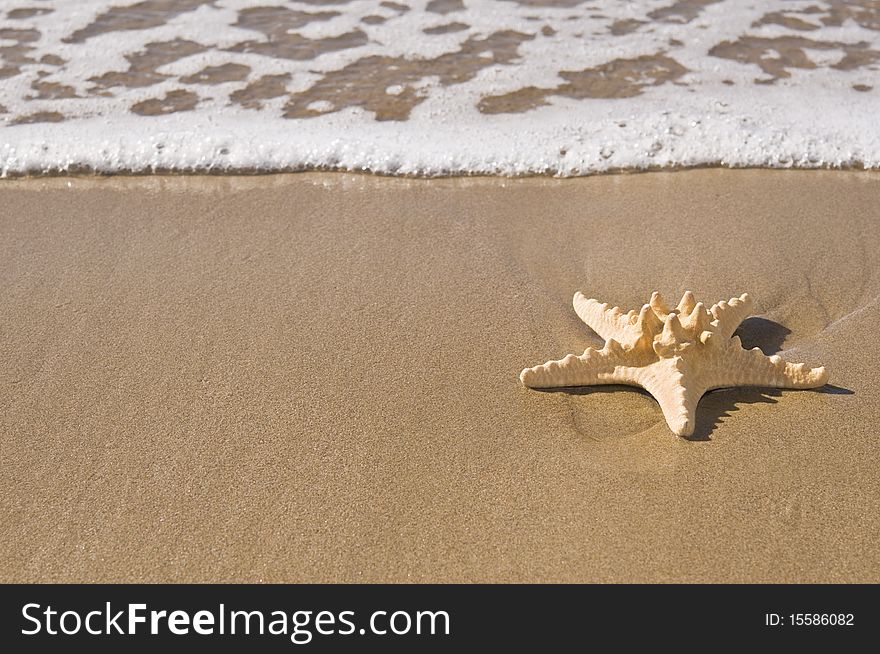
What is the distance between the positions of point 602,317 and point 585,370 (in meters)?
0.32

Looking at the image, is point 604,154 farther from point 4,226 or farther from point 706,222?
point 4,226

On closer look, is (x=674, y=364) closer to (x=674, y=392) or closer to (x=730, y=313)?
(x=674, y=392)

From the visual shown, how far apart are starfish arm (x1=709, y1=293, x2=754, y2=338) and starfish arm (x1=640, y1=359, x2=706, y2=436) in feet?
1.08

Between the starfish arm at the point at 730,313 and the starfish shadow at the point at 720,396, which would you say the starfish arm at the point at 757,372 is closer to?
the starfish shadow at the point at 720,396

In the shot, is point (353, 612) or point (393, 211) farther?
point (393, 211)

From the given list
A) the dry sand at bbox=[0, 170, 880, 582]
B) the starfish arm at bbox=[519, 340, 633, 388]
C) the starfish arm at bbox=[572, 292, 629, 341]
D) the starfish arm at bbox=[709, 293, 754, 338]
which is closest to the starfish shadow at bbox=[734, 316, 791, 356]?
the dry sand at bbox=[0, 170, 880, 582]

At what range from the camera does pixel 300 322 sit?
3.78 metres

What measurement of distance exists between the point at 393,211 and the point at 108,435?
2017 millimetres

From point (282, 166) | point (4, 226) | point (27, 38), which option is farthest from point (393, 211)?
point (27, 38)

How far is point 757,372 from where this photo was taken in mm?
3207

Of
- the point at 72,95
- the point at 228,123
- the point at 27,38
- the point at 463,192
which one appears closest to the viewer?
the point at 463,192

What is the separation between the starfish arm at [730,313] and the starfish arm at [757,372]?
163 millimetres

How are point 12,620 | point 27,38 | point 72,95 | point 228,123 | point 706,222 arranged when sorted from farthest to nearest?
point 27,38, point 72,95, point 228,123, point 706,222, point 12,620

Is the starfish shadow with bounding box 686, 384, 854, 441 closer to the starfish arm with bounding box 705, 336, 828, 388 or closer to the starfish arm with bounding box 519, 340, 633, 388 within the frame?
the starfish arm with bounding box 705, 336, 828, 388
